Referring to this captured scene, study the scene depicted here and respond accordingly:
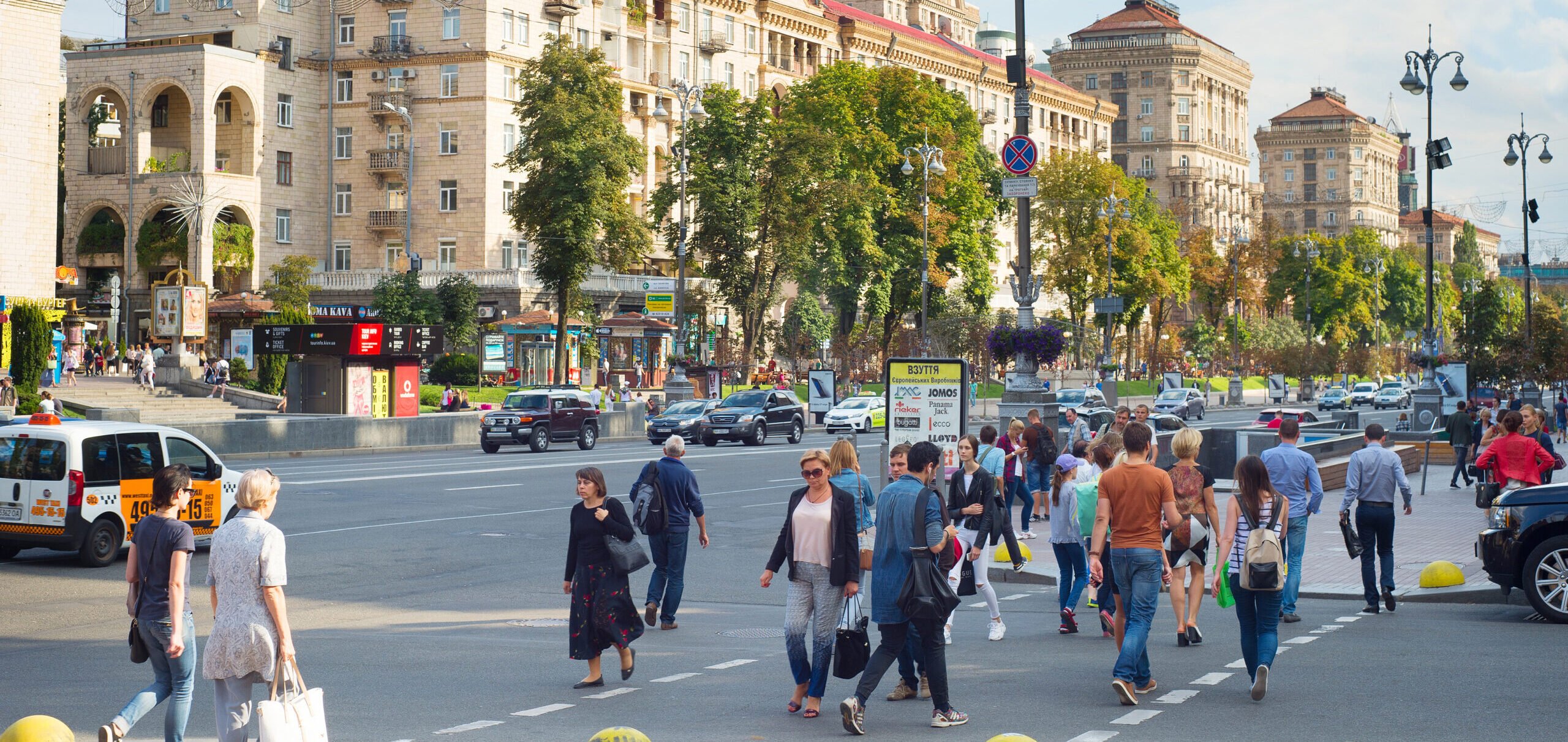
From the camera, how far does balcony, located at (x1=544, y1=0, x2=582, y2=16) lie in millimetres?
79250

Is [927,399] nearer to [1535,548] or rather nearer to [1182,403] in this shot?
[1535,548]

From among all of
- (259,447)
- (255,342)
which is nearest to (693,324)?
(255,342)

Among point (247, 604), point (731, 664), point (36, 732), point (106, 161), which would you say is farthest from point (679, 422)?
point (106, 161)

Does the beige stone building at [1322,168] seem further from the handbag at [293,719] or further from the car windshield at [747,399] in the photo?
the handbag at [293,719]

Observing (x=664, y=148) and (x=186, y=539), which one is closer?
(x=186, y=539)

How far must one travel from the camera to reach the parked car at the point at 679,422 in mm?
Result: 46250

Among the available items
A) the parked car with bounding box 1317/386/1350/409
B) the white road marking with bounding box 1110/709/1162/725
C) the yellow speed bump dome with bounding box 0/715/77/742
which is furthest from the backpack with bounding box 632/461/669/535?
the parked car with bounding box 1317/386/1350/409

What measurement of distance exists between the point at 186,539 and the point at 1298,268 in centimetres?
12942

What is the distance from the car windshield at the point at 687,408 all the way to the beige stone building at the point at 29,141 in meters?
24.4

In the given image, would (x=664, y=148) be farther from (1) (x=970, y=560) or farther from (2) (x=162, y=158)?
(1) (x=970, y=560)

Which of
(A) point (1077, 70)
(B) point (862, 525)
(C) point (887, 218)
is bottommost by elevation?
(B) point (862, 525)

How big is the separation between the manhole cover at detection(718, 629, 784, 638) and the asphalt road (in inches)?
3.0

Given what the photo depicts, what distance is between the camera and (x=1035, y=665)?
1196 centimetres

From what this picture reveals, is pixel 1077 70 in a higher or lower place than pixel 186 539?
higher
